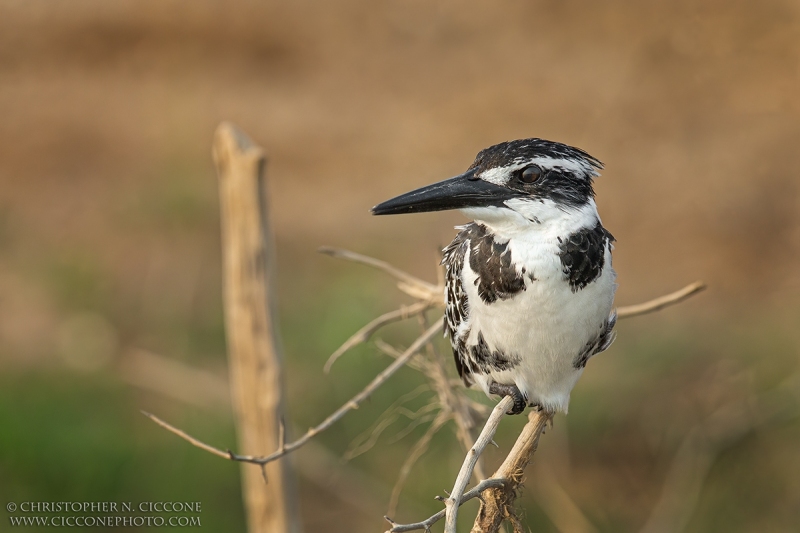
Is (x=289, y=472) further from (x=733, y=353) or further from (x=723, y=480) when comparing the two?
(x=733, y=353)

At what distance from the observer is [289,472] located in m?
2.69

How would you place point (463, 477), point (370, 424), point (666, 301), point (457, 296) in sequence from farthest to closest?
point (370, 424) → point (666, 301) → point (457, 296) → point (463, 477)

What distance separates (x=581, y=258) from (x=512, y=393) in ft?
1.29

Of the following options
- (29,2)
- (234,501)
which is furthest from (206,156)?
(234,501)

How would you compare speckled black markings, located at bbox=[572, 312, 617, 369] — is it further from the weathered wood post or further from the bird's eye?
the weathered wood post

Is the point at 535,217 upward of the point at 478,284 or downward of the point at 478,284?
upward

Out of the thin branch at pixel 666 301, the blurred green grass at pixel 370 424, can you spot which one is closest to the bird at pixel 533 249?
the thin branch at pixel 666 301

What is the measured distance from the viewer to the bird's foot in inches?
83.4

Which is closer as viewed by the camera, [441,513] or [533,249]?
[441,513]

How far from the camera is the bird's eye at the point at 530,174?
1907 millimetres

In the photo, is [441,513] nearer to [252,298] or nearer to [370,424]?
[252,298]

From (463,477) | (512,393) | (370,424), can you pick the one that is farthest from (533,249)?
(370,424)

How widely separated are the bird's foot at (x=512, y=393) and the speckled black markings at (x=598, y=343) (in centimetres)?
15

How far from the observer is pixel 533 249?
1916mm
